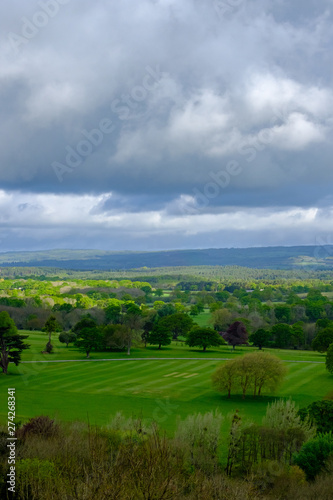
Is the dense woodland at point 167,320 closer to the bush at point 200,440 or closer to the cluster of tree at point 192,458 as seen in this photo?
the cluster of tree at point 192,458

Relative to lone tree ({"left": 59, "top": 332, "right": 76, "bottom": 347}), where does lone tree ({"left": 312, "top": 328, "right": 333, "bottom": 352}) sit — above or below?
above

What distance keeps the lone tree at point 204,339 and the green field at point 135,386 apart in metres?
2.54

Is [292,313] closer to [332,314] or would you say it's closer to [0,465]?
[332,314]

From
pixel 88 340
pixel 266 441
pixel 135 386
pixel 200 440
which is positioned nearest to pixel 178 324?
pixel 88 340

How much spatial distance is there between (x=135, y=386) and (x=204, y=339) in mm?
30454

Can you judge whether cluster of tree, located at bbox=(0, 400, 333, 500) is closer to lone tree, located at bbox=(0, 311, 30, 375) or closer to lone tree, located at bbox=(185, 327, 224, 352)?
lone tree, located at bbox=(0, 311, 30, 375)

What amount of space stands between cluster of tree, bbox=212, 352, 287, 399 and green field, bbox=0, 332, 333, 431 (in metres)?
1.47

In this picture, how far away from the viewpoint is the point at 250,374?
49.0m

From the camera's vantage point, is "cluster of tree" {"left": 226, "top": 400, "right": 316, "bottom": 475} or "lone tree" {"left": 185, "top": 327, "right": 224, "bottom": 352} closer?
"cluster of tree" {"left": 226, "top": 400, "right": 316, "bottom": 475}

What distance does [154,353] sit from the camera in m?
78.8

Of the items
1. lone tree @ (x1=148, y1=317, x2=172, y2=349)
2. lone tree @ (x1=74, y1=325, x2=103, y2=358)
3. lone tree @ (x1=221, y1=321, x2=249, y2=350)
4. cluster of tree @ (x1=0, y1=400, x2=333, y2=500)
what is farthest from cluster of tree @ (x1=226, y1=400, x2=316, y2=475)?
lone tree @ (x1=148, y1=317, x2=172, y2=349)

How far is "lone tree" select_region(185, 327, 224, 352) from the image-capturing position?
82125 millimetres

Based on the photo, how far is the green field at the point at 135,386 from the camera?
42.8 meters

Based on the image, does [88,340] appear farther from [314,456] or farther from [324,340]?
[314,456]
